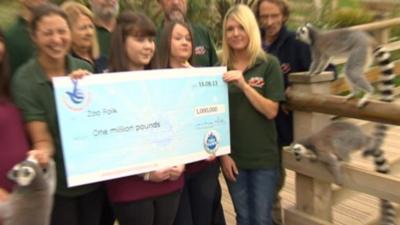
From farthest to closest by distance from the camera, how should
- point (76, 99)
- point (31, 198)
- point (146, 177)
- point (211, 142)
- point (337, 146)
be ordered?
point (337, 146) < point (211, 142) < point (146, 177) < point (76, 99) < point (31, 198)

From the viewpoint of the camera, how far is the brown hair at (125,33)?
1.98m

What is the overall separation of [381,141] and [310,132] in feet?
1.25

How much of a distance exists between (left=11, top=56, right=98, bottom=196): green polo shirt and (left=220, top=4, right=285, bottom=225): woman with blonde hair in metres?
0.85

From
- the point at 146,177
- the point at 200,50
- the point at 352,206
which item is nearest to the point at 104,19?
the point at 200,50

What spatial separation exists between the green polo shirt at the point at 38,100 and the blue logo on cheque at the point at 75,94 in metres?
0.08

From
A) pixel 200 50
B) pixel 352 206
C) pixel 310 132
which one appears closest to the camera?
pixel 310 132

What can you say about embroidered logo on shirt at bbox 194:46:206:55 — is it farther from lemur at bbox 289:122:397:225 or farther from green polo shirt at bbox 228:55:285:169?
lemur at bbox 289:122:397:225

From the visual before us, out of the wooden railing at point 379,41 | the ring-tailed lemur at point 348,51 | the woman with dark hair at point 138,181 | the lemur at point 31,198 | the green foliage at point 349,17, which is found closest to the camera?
the lemur at point 31,198

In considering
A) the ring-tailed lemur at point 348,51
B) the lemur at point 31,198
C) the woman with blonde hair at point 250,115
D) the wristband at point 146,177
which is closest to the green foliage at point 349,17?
the ring-tailed lemur at point 348,51

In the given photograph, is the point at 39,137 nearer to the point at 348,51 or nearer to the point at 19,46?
the point at 19,46

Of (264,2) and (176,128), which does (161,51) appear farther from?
(264,2)

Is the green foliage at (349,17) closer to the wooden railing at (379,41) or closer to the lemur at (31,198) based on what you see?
the wooden railing at (379,41)

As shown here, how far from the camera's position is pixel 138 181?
6.49 feet

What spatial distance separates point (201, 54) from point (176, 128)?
0.96 meters
